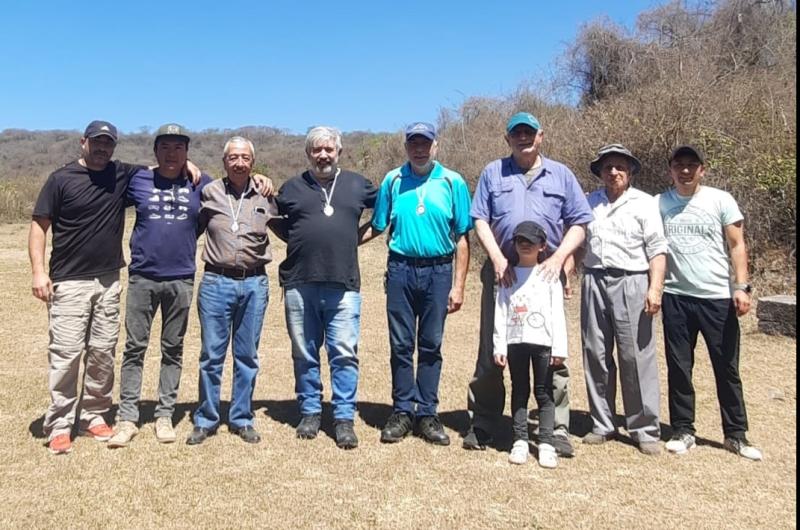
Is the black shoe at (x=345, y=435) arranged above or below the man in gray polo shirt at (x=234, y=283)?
below

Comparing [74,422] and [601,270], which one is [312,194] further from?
[74,422]

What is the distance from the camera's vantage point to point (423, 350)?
14.6ft

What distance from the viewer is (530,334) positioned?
4.02 metres

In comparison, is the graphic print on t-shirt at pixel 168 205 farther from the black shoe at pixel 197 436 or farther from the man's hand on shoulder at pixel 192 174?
the black shoe at pixel 197 436

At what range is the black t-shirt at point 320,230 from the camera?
4320mm

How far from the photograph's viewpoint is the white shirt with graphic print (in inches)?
158

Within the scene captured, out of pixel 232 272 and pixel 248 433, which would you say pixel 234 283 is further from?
pixel 248 433

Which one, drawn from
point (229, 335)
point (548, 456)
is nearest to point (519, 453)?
point (548, 456)

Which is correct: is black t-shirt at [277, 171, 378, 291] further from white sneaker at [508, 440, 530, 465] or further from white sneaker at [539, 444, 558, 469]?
white sneaker at [539, 444, 558, 469]

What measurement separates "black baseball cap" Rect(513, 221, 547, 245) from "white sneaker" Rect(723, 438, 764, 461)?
1760 mm

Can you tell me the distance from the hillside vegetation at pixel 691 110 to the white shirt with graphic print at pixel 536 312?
535 cm

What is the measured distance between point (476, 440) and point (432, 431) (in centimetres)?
29

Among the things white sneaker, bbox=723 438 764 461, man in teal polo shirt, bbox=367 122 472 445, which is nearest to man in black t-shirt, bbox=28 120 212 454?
man in teal polo shirt, bbox=367 122 472 445

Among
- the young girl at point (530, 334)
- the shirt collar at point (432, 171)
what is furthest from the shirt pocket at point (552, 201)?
the shirt collar at point (432, 171)
